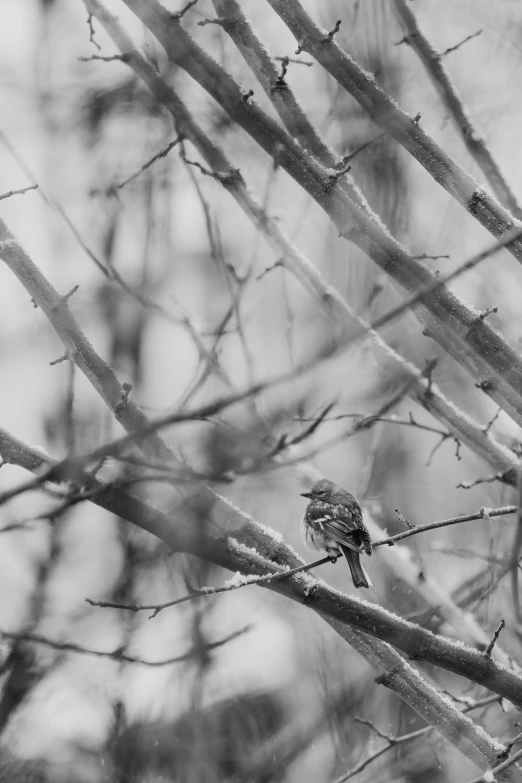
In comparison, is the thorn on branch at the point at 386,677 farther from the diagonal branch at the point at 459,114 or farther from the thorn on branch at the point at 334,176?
the diagonal branch at the point at 459,114

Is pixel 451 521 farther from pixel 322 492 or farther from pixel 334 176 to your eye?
pixel 322 492

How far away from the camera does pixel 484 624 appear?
403cm

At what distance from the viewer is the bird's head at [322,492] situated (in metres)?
3.75

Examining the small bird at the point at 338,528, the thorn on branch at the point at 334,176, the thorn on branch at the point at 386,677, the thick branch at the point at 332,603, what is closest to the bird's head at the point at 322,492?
the small bird at the point at 338,528

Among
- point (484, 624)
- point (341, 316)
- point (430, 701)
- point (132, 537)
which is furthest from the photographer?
point (132, 537)

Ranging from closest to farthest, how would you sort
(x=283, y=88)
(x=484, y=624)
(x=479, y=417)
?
(x=283, y=88) < (x=484, y=624) < (x=479, y=417)

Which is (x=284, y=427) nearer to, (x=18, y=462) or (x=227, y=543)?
(x=227, y=543)

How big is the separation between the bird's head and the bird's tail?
458 mm

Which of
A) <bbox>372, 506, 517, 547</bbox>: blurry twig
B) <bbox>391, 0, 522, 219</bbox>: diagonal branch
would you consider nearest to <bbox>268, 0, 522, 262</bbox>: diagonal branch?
<bbox>391, 0, 522, 219</bbox>: diagonal branch

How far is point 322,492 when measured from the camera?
387 centimetres

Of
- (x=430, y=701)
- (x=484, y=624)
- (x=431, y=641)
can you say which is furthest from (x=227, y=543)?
(x=484, y=624)

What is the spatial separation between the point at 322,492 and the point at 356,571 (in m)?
0.75

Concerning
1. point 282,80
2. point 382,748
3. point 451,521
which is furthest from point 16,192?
point 382,748

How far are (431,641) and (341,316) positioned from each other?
1633 mm
